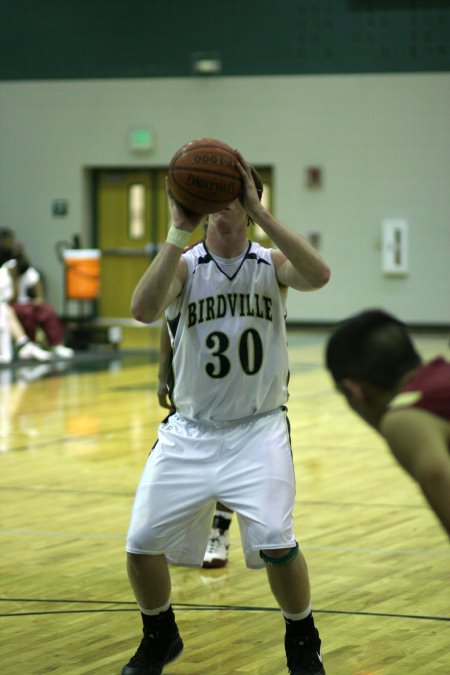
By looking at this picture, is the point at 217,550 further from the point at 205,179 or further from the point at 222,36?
the point at 222,36

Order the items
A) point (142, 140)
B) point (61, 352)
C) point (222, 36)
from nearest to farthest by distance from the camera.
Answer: point (61, 352)
point (222, 36)
point (142, 140)

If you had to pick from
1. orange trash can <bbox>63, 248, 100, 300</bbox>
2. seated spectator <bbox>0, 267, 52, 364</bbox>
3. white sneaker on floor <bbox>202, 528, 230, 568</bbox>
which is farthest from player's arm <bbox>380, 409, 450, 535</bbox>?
orange trash can <bbox>63, 248, 100, 300</bbox>

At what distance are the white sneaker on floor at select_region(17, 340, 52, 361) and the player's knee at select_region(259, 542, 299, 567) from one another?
10201 mm

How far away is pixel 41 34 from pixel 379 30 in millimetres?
5138

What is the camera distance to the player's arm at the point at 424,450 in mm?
1942

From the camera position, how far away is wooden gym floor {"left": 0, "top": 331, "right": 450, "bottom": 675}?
140 inches

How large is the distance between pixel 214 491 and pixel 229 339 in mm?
444

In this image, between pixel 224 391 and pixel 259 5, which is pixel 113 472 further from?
pixel 259 5

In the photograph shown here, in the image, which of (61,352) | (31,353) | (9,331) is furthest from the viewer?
(61,352)

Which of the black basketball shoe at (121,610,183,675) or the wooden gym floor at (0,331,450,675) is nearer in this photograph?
the black basketball shoe at (121,610,183,675)

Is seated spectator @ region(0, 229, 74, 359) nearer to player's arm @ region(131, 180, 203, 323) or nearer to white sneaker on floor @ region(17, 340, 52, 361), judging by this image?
white sneaker on floor @ region(17, 340, 52, 361)

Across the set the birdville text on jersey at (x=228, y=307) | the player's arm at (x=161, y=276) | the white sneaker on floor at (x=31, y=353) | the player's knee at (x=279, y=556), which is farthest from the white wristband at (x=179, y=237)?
the white sneaker on floor at (x=31, y=353)

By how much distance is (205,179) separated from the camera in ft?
10.2

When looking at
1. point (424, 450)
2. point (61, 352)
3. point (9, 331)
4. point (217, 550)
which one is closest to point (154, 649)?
point (217, 550)
